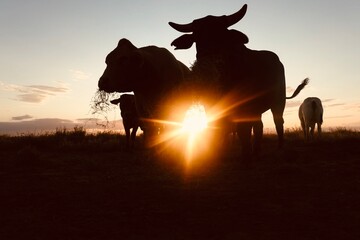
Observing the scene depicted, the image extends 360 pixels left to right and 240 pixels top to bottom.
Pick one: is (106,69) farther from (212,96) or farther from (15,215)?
(15,215)

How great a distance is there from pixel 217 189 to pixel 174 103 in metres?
3.20

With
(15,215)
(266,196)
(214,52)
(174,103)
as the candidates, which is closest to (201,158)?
(174,103)

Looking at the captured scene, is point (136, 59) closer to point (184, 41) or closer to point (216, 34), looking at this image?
point (184, 41)

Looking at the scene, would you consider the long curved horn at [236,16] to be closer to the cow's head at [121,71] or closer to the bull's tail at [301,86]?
the cow's head at [121,71]

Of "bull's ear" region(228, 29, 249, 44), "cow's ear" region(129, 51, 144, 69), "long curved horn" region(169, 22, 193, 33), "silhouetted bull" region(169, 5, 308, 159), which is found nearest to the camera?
"silhouetted bull" region(169, 5, 308, 159)

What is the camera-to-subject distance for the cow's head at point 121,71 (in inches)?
260

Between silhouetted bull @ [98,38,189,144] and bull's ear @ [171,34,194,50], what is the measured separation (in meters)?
0.75

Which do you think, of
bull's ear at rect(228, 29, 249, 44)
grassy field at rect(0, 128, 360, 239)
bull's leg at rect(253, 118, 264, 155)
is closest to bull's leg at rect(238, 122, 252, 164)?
grassy field at rect(0, 128, 360, 239)

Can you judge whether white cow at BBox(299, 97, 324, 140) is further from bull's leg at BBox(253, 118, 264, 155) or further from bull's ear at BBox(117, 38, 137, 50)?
bull's ear at BBox(117, 38, 137, 50)

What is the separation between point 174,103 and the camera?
724 cm

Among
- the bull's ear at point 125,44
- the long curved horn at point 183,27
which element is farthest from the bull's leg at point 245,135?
the bull's ear at point 125,44

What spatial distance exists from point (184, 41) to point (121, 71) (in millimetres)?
1302

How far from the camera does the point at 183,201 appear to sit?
12.1 feet

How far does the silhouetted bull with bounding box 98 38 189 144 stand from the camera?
6.63 meters
